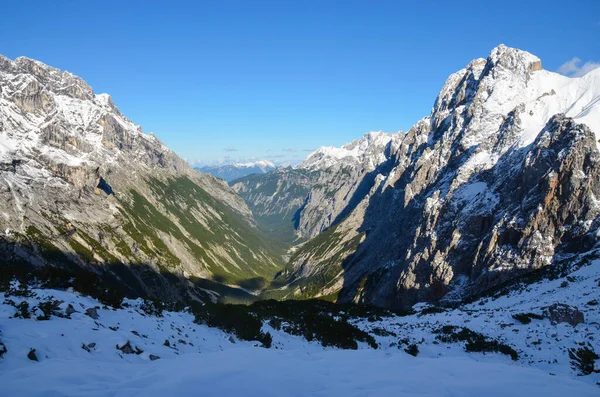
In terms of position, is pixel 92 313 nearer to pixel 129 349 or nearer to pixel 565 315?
pixel 129 349

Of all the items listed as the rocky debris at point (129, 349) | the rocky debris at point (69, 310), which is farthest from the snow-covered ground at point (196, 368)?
the rocky debris at point (69, 310)

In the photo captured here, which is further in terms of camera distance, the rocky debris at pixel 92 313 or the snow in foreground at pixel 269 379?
the rocky debris at pixel 92 313

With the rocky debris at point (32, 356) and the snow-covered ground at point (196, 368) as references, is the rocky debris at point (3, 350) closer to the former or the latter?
the snow-covered ground at point (196, 368)

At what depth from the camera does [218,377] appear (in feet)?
36.2

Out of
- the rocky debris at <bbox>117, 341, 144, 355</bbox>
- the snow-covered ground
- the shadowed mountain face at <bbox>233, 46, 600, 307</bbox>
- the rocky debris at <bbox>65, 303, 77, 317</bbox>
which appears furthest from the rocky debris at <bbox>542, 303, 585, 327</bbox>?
the shadowed mountain face at <bbox>233, 46, 600, 307</bbox>

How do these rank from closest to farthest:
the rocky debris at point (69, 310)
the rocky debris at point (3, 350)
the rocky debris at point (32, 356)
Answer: the rocky debris at point (3, 350) < the rocky debris at point (32, 356) < the rocky debris at point (69, 310)

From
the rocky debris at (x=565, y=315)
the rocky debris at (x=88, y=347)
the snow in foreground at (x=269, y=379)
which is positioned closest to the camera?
the snow in foreground at (x=269, y=379)

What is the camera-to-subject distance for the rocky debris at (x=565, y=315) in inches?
1061

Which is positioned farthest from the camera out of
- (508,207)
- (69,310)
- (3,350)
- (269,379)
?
(508,207)

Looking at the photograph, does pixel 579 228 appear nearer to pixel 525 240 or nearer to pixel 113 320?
pixel 525 240

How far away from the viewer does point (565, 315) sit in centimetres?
2802

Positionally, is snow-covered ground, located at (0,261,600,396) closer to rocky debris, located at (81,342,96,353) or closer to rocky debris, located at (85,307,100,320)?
rocky debris, located at (81,342,96,353)

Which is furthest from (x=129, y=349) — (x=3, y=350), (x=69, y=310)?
(x=3, y=350)

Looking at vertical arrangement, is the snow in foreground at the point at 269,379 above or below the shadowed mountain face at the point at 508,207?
below
